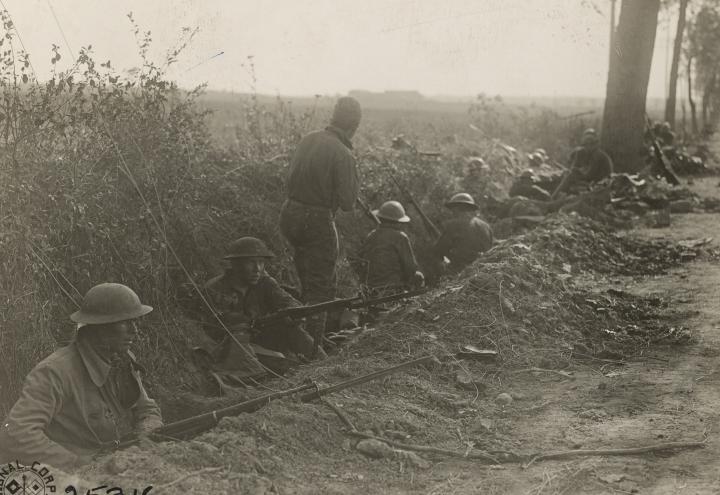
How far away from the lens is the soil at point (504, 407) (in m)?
4.14

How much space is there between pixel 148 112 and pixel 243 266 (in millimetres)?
1758

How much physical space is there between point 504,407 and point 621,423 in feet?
2.78

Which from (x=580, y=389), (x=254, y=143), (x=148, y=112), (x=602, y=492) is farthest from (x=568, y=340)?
(x=254, y=143)

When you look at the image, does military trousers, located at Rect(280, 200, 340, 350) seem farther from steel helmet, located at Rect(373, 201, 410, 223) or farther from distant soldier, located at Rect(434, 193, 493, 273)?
distant soldier, located at Rect(434, 193, 493, 273)

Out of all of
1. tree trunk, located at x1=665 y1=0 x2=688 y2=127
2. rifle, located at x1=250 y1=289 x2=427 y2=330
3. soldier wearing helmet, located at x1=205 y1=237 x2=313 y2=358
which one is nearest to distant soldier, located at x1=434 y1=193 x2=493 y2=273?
rifle, located at x1=250 y1=289 x2=427 y2=330

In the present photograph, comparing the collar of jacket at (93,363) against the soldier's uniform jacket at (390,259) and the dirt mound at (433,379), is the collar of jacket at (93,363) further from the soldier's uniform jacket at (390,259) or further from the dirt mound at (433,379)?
the soldier's uniform jacket at (390,259)

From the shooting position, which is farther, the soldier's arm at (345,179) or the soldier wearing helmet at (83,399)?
the soldier's arm at (345,179)

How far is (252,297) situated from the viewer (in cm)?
688

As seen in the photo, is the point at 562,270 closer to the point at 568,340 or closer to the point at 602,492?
the point at 568,340

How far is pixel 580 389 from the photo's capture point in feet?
19.1

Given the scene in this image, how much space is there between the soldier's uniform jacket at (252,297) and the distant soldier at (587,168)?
32.8ft

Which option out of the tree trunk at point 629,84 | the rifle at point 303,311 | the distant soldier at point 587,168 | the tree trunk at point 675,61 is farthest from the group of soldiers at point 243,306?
the tree trunk at point 675,61

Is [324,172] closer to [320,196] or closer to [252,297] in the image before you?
[320,196]

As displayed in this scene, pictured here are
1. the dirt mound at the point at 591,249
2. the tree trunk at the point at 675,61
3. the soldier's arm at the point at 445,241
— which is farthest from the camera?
the tree trunk at the point at 675,61
